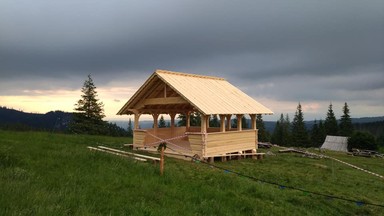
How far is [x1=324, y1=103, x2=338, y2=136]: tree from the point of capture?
84.1m

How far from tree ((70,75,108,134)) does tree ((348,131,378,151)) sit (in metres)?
37.5

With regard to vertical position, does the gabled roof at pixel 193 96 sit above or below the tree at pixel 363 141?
above

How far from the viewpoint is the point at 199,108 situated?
A: 62.7ft

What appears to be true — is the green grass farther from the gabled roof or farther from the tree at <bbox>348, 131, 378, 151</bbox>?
the tree at <bbox>348, 131, 378, 151</bbox>

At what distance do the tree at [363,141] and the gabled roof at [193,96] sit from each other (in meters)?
27.2

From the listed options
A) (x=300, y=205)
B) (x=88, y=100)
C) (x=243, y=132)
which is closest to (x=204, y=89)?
(x=243, y=132)

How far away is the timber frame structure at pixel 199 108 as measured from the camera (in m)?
19.7

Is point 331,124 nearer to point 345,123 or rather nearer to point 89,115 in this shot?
point 345,123

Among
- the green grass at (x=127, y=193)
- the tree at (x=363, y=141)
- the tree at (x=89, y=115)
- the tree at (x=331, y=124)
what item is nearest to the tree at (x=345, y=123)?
the tree at (x=331, y=124)

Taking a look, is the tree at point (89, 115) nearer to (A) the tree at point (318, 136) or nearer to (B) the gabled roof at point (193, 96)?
(B) the gabled roof at point (193, 96)

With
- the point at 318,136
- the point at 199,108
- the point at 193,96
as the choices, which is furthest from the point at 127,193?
the point at 318,136

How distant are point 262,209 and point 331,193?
206 inches

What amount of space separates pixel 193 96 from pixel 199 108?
1520 mm

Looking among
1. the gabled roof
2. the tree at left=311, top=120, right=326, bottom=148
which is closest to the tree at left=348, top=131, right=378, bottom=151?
the gabled roof
